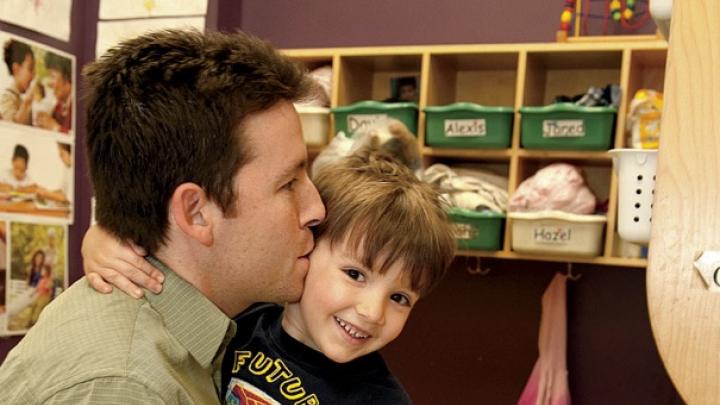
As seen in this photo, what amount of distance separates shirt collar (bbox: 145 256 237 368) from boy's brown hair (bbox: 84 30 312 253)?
7cm

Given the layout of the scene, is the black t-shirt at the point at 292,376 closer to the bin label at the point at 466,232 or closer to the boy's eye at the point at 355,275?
the boy's eye at the point at 355,275

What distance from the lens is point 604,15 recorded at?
2496mm

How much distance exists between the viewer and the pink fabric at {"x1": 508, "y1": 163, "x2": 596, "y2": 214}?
2.21m

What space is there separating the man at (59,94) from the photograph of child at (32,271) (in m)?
0.33

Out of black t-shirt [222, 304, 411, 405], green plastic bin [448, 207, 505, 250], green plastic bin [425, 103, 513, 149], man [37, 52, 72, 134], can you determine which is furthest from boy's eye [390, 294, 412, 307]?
man [37, 52, 72, 134]

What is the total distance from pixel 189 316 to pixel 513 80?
1801mm

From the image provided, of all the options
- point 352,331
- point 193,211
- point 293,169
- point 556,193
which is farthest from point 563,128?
point 193,211

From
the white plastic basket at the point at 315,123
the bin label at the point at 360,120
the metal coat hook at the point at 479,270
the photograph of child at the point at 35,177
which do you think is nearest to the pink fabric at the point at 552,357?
the metal coat hook at the point at 479,270

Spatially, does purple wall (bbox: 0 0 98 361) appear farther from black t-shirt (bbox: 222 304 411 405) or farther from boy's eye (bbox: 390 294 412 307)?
boy's eye (bbox: 390 294 412 307)

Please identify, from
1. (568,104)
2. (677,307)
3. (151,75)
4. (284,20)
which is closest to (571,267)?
(568,104)

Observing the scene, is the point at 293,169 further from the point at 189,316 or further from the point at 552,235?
the point at 552,235

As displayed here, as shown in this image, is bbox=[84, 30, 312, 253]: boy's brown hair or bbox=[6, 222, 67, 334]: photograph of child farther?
bbox=[6, 222, 67, 334]: photograph of child

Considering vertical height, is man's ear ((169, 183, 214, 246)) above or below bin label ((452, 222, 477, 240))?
above

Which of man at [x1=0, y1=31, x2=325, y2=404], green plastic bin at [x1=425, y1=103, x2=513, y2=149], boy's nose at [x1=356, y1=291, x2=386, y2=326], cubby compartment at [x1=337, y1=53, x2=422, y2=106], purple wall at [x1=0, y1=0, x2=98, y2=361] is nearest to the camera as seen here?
man at [x1=0, y1=31, x2=325, y2=404]
